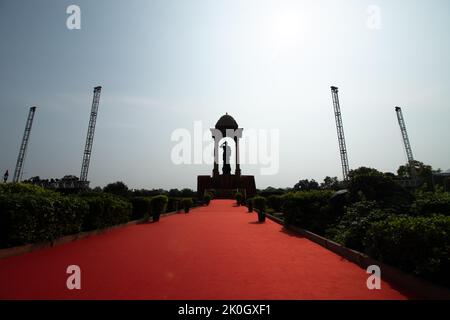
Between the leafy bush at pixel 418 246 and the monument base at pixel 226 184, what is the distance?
137 ft

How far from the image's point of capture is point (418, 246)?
442cm

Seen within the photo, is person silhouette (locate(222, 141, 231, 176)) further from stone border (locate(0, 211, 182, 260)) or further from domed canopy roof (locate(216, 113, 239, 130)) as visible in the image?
stone border (locate(0, 211, 182, 260))

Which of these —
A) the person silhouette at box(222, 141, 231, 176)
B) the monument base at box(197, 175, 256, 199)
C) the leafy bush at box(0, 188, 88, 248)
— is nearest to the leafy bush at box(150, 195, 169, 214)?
the leafy bush at box(0, 188, 88, 248)

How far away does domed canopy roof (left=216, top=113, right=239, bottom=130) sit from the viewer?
164 feet

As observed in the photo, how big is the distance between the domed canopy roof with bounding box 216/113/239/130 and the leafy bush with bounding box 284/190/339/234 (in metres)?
38.0

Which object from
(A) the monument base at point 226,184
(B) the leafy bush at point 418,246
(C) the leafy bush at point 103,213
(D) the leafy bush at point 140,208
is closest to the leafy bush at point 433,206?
Answer: (B) the leafy bush at point 418,246

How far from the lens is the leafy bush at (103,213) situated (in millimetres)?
10242

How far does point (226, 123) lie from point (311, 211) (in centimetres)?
3958

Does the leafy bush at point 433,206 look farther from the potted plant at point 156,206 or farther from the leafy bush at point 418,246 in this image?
the potted plant at point 156,206

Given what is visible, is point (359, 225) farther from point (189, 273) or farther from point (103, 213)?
point (103, 213)

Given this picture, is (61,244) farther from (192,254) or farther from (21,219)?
(192,254)
